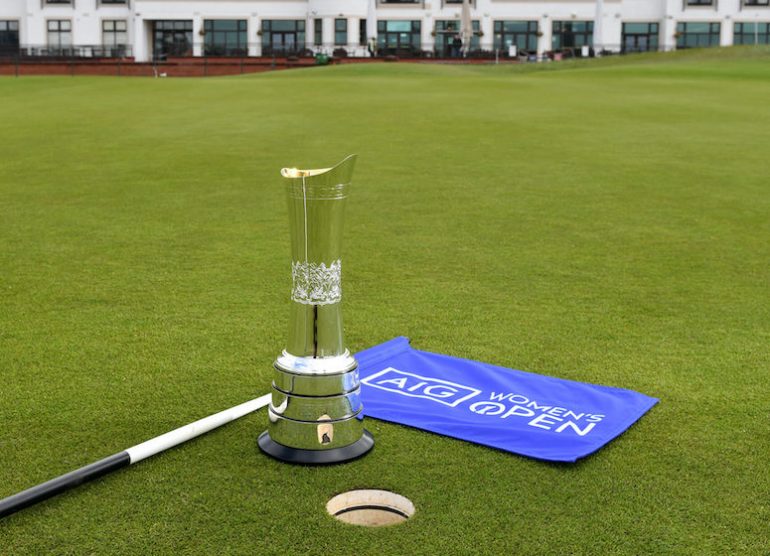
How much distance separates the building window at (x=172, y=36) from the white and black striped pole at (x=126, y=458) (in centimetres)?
5846

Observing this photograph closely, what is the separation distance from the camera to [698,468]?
3182 mm

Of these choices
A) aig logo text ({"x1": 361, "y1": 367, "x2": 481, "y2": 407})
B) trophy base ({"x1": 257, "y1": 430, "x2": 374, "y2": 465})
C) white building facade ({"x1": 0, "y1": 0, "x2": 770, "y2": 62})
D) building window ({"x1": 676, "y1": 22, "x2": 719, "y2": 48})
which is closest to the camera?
trophy base ({"x1": 257, "y1": 430, "x2": 374, "y2": 465})

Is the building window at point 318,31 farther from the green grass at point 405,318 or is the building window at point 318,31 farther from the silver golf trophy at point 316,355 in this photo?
the silver golf trophy at point 316,355

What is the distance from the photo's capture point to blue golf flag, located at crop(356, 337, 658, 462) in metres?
3.42

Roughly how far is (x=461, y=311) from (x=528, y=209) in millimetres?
3181

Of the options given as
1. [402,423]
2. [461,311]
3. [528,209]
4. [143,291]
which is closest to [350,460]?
[402,423]

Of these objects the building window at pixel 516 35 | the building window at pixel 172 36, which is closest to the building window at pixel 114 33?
the building window at pixel 172 36

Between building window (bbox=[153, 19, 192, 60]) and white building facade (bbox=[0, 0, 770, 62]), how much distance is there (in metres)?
0.06

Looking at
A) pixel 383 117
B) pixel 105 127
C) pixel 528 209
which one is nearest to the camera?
pixel 528 209

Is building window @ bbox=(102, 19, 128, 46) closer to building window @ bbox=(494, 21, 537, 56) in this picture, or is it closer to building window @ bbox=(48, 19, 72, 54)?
building window @ bbox=(48, 19, 72, 54)

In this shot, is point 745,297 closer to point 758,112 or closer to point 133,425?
point 133,425

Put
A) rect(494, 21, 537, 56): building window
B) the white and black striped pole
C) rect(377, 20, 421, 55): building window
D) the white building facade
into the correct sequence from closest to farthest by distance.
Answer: the white and black striped pole
the white building facade
rect(494, 21, 537, 56): building window
rect(377, 20, 421, 55): building window

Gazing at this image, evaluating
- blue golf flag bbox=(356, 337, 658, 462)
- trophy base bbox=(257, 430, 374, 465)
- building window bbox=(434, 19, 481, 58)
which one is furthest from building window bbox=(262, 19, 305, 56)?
trophy base bbox=(257, 430, 374, 465)

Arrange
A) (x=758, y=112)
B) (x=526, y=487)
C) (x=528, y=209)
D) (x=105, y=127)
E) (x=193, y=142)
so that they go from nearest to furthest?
(x=526, y=487) → (x=528, y=209) → (x=193, y=142) → (x=105, y=127) → (x=758, y=112)
